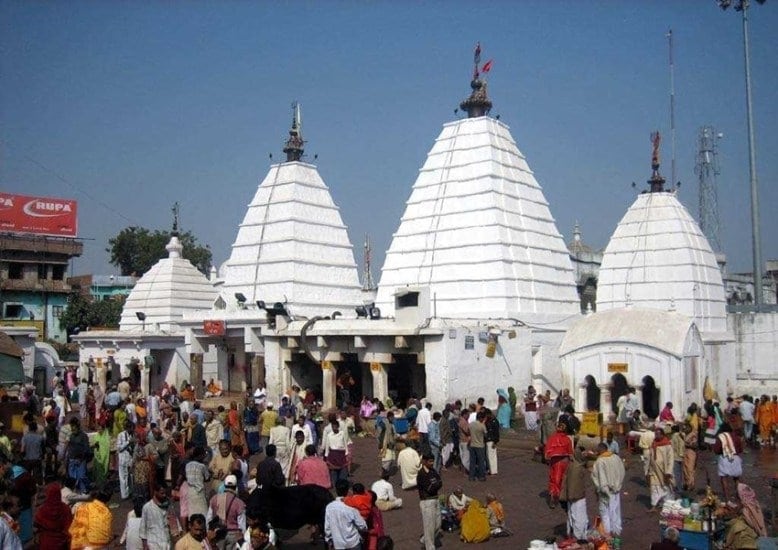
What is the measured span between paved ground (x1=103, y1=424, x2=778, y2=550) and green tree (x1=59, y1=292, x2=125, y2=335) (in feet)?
122

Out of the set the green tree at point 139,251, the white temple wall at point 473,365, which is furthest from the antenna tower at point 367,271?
the white temple wall at point 473,365

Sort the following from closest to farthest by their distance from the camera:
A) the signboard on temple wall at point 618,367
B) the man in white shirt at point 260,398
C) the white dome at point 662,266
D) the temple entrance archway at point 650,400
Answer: the signboard on temple wall at point 618,367 < the man in white shirt at point 260,398 < the temple entrance archway at point 650,400 < the white dome at point 662,266

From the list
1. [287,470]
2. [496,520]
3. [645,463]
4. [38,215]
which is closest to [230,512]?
[287,470]

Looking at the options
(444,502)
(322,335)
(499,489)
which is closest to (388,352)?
(322,335)

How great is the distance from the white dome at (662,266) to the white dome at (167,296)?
73.4 feet

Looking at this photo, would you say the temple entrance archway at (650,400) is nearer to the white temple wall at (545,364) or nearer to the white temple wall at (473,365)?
the white temple wall at (545,364)

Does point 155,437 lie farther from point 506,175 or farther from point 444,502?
point 506,175

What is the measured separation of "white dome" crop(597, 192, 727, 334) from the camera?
3312 cm

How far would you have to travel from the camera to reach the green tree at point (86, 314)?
51.3 meters

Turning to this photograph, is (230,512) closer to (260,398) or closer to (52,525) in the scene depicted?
(52,525)

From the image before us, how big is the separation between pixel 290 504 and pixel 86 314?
47085 mm

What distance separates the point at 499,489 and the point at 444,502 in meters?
3.10

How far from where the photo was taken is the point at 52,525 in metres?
8.55

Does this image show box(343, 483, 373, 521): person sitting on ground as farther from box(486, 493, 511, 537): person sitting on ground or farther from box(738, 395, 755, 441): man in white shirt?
box(738, 395, 755, 441): man in white shirt
